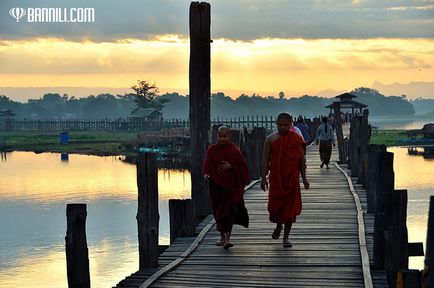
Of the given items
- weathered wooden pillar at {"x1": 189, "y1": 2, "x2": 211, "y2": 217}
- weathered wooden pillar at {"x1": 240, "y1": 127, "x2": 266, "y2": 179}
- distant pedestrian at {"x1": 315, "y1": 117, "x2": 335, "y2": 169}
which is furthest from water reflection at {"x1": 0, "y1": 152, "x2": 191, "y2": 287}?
weathered wooden pillar at {"x1": 189, "y1": 2, "x2": 211, "y2": 217}

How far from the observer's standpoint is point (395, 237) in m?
8.77

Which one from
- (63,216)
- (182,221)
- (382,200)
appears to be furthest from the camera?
(63,216)

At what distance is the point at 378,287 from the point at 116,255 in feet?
61.4

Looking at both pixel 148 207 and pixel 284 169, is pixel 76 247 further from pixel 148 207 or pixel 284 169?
pixel 284 169

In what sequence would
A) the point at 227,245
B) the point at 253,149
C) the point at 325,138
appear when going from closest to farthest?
the point at 227,245 → the point at 253,149 → the point at 325,138

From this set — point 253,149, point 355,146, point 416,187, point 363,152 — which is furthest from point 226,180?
point 416,187

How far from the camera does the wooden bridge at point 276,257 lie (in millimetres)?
8438

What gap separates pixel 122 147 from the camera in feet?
242

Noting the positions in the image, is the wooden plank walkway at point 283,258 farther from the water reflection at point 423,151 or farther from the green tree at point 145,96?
the green tree at point 145,96

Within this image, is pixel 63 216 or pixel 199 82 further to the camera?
pixel 63 216

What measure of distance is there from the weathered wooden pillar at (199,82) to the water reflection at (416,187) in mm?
12500

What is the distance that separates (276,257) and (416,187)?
33.7 metres

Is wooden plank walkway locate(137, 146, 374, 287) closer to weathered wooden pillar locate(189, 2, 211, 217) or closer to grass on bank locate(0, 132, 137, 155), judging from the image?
weathered wooden pillar locate(189, 2, 211, 217)

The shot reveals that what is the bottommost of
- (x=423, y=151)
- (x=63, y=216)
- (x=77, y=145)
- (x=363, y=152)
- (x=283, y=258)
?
(x=63, y=216)
